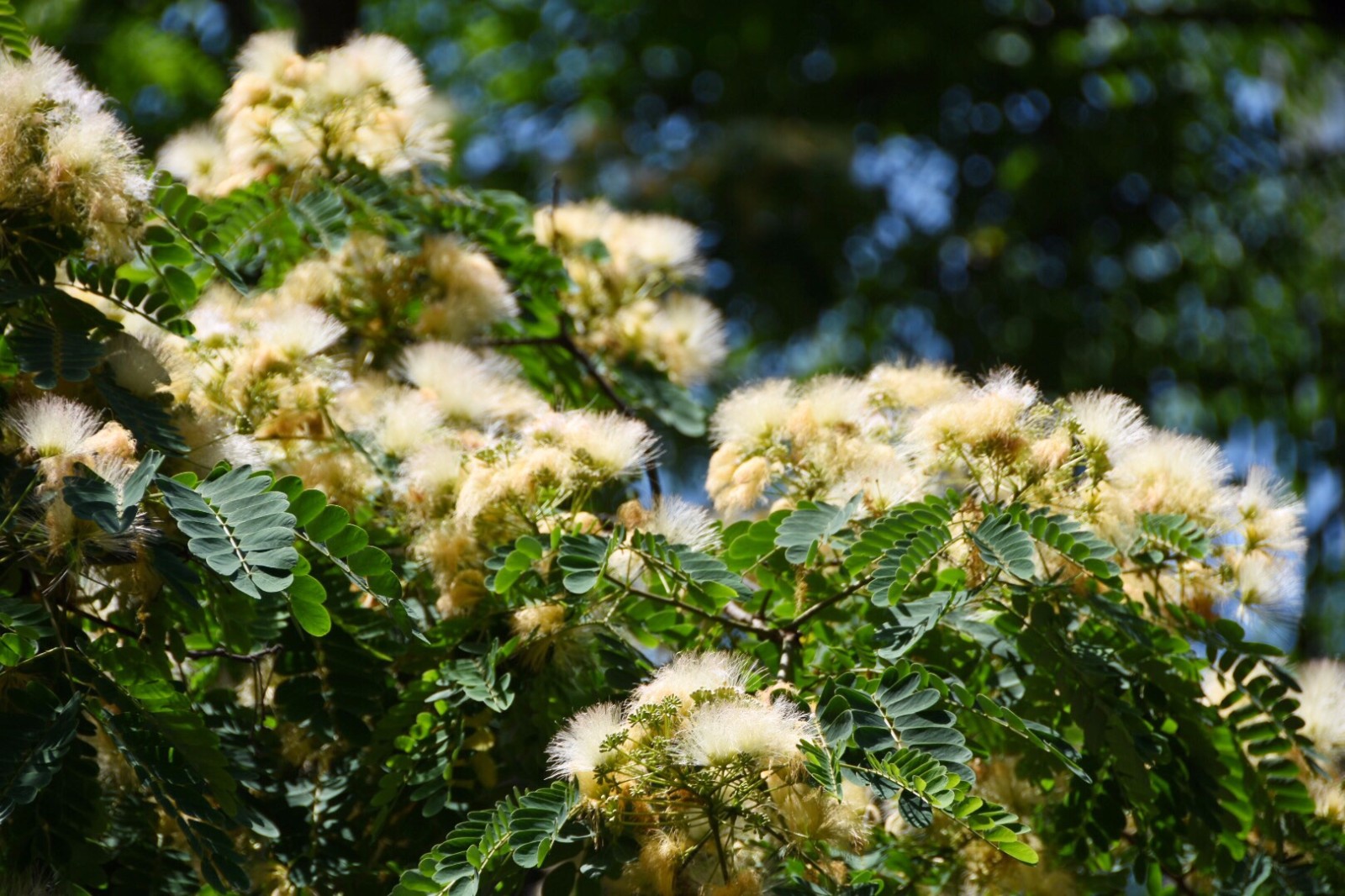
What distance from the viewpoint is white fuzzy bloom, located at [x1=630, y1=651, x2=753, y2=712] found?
79.2 inches

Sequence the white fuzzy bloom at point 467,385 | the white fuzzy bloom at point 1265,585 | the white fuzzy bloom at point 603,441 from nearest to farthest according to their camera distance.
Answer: the white fuzzy bloom at point 603,441
the white fuzzy bloom at point 1265,585
the white fuzzy bloom at point 467,385

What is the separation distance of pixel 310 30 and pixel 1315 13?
5.09m

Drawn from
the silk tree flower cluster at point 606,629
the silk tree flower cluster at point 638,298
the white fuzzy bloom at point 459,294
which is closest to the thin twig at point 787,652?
the silk tree flower cluster at point 606,629

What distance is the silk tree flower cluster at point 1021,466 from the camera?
7.84 ft

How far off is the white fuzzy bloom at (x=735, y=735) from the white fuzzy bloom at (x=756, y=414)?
2.54ft

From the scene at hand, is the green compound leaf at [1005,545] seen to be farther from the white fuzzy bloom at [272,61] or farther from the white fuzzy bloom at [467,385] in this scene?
the white fuzzy bloom at [272,61]

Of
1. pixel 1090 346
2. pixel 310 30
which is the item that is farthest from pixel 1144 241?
pixel 310 30

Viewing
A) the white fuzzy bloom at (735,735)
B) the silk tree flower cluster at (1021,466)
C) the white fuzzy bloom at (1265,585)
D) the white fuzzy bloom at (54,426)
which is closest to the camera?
the white fuzzy bloom at (735,735)

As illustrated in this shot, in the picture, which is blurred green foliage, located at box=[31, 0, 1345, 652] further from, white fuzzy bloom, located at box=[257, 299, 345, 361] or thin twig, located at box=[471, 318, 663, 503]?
white fuzzy bloom, located at box=[257, 299, 345, 361]

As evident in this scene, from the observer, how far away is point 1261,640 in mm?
2707

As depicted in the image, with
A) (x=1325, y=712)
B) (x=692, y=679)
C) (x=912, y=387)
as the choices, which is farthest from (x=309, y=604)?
(x=1325, y=712)

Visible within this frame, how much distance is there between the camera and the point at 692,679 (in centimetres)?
204

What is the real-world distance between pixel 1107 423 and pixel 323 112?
6.31 feet

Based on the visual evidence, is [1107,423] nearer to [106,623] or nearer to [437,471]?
[437,471]
